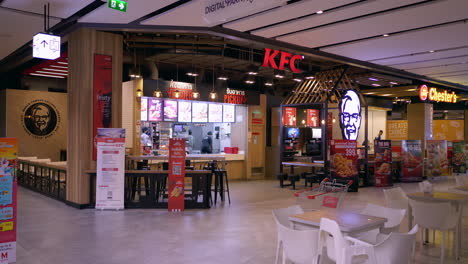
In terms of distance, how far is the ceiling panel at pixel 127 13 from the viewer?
21.1ft

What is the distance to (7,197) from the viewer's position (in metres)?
4.29

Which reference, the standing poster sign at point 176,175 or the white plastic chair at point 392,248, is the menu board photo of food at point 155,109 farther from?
the white plastic chair at point 392,248

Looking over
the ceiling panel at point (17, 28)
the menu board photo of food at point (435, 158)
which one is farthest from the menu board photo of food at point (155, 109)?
the menu board photo of food at point (435, 158)

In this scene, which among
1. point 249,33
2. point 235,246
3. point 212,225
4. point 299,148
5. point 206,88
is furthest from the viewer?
point 299,148

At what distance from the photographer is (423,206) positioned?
5.06 metres

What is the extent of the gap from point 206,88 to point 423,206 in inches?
349

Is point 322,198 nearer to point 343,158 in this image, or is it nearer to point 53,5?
point 53,5

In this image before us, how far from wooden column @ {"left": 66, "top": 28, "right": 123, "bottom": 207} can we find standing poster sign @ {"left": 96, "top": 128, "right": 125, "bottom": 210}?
453mm

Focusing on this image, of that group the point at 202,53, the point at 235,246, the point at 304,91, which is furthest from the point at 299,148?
the point at 235,246

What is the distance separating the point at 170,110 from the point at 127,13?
5510 mm

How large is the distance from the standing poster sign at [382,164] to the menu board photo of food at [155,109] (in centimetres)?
696

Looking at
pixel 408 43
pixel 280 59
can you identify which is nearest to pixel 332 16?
pixel 408 43

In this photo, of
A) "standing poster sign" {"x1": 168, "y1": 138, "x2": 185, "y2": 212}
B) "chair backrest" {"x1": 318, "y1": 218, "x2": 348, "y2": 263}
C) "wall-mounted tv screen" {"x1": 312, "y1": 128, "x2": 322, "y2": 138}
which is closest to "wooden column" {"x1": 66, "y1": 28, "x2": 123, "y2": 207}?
"standing poster sign" {"x1": 168, "y1": 138, "x2": 185, "y2": 212}

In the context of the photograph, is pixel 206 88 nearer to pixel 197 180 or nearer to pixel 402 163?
pixel 197 180
